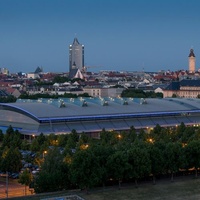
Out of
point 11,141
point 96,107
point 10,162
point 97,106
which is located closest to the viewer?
point 10,162

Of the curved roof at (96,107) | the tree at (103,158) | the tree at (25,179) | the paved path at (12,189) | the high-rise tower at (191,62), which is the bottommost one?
the paved path at (12,189)

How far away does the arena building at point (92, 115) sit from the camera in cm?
3177

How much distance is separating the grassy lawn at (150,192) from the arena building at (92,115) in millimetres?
13186

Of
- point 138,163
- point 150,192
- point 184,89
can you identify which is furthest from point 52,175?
point 184,89

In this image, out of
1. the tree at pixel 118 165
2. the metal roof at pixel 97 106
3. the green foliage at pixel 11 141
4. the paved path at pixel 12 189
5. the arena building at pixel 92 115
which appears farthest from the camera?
the metal roof at pixel 97 106

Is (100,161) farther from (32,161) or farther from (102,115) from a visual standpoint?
(102,115)

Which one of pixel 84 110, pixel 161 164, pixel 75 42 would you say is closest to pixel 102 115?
pixel 84 110

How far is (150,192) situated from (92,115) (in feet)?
51.4

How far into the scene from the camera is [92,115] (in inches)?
1300

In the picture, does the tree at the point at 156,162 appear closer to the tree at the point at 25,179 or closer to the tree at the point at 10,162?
the tree at the point at 25,179

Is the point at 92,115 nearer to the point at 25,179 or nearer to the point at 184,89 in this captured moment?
the point at 25,179

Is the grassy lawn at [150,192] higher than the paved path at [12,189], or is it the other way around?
the grassy lawn at [150,192]

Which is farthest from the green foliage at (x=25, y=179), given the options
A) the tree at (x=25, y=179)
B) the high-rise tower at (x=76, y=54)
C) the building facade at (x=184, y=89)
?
the high-rise tower at (x=76, y=54)

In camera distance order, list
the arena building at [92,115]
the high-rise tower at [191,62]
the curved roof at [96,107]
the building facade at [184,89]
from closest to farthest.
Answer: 1. the arena building at [92,115]
2. the curved roof at [96,107]
3. the building facade at [184,89]
4. the high-rise tower at [191,62]
